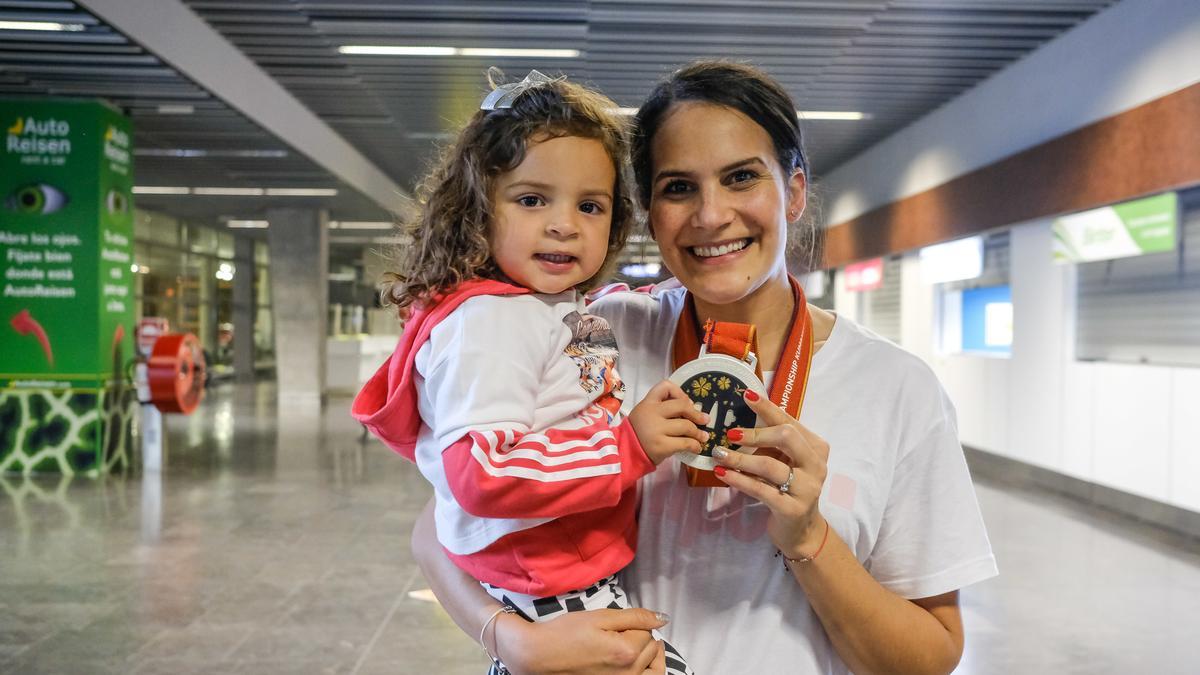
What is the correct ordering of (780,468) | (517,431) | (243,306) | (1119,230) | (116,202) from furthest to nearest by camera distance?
(243,306), (116,202), (1119,230), (517,431), (780,468)

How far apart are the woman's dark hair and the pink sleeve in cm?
43

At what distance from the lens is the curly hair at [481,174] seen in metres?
1.44

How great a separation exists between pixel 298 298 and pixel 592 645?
1932 cm

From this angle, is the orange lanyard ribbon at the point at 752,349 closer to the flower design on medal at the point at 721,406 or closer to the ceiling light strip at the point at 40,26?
the flower design on medal at the point at 721,406

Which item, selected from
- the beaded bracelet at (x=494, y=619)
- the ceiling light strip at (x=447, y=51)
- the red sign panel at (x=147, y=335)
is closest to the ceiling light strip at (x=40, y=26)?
the ceiling light strip at (x=447, y=51)

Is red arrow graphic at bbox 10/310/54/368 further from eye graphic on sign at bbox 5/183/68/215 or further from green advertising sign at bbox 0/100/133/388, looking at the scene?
eye graphic on sign at bbox 5/183/68/215

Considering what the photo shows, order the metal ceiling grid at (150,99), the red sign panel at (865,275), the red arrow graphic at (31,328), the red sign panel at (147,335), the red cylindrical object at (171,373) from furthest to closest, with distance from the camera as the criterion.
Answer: the red sign panel at (865,275)
the red sign panel at (147,335)
the red cylindrical object at (171,373)
the red arrow graphic at (31,328)
the metal ceiling grid at (150,99)

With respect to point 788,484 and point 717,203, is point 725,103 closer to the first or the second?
point 717,203

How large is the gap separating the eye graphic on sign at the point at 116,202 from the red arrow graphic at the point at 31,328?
4.01 feet

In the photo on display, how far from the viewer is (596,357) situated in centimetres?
139

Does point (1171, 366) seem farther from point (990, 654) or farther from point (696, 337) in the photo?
point (696, 337)

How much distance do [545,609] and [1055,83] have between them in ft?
29.1

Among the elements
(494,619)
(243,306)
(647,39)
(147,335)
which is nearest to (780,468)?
(494,619)

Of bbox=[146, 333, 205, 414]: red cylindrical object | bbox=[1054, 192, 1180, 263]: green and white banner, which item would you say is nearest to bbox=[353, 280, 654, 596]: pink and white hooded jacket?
bbox=[1054, 192, 1180, 263]: green and white banner
